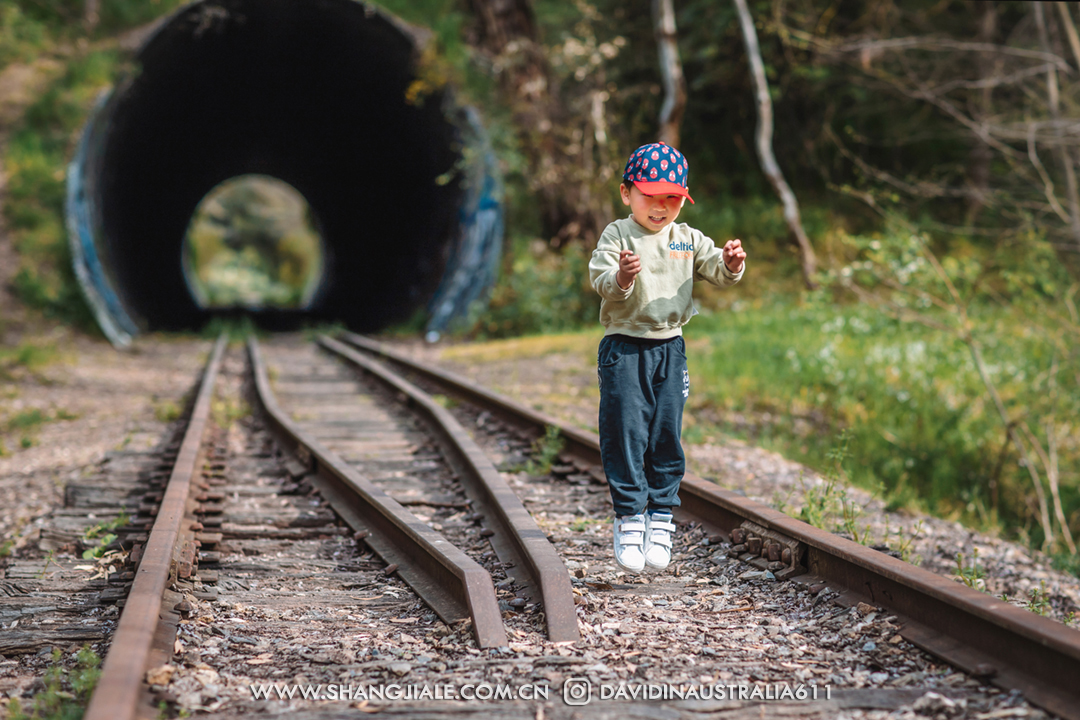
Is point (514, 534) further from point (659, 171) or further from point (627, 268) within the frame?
point (659, 171)

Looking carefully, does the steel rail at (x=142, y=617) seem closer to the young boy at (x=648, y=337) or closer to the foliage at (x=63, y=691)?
the foliage at (x=63, y=691)

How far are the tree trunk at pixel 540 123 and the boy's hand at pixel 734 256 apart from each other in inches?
425

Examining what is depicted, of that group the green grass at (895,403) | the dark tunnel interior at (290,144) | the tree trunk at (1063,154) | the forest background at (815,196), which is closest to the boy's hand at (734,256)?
the forest background at (815,196)

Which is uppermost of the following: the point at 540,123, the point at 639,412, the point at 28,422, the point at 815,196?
the point at 540,123

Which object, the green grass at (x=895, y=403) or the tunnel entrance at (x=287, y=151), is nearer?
the green grass at (x=895, y=403)

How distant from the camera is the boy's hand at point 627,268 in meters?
2.93

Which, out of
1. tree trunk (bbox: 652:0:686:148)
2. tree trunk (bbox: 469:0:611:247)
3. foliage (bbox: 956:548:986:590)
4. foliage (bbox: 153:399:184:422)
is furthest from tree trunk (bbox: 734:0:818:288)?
foliage (bbox: 956:548:986:590)

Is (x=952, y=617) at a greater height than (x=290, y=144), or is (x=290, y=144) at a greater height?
(x=290, y=144)

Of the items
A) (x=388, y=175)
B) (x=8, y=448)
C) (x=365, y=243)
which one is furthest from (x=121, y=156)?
(x=8, y=448)

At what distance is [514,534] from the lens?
3771mm

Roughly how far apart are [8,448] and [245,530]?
142 inches

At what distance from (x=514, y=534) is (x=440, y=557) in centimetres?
51

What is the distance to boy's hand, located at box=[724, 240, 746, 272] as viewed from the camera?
3074mm

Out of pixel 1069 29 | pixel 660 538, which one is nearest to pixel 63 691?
pixel 660 538
